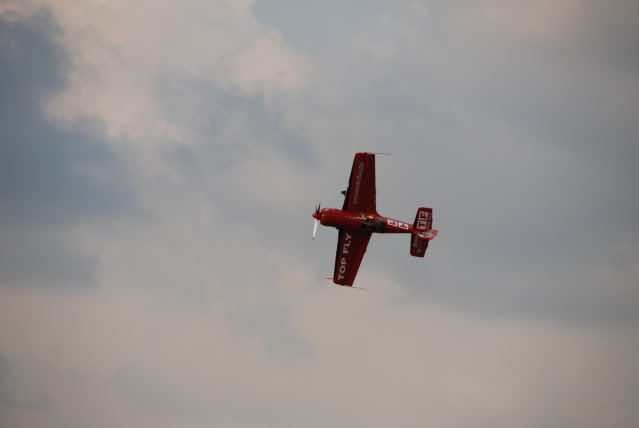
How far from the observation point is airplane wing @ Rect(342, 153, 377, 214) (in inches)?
4333

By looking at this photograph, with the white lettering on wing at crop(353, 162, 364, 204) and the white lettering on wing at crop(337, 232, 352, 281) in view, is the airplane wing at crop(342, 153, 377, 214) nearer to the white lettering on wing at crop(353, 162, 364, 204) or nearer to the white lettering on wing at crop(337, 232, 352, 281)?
the white lettering on wing at crop(353, 162, 364, 204)

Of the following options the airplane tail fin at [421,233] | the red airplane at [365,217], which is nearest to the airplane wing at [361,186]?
the red airplane at [365,217]

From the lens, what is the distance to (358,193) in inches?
4348

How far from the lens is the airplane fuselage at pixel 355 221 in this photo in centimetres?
11069

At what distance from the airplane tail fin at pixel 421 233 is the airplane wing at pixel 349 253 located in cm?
391

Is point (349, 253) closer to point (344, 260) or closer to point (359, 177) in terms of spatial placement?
point (344, 260)

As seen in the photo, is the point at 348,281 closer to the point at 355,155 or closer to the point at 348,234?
the point at 348,234

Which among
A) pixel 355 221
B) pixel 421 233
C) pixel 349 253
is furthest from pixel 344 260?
pixel 421 233

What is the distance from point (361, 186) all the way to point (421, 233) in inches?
253

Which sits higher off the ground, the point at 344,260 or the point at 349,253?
the point at 349,253

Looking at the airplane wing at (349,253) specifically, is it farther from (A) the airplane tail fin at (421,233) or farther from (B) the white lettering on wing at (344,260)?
(A) the airplane tail fin at (421,233)

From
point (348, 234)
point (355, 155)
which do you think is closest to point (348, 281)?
point (348, 234)

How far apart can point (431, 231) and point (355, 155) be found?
360 inches

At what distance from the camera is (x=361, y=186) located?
110312 millimetres
